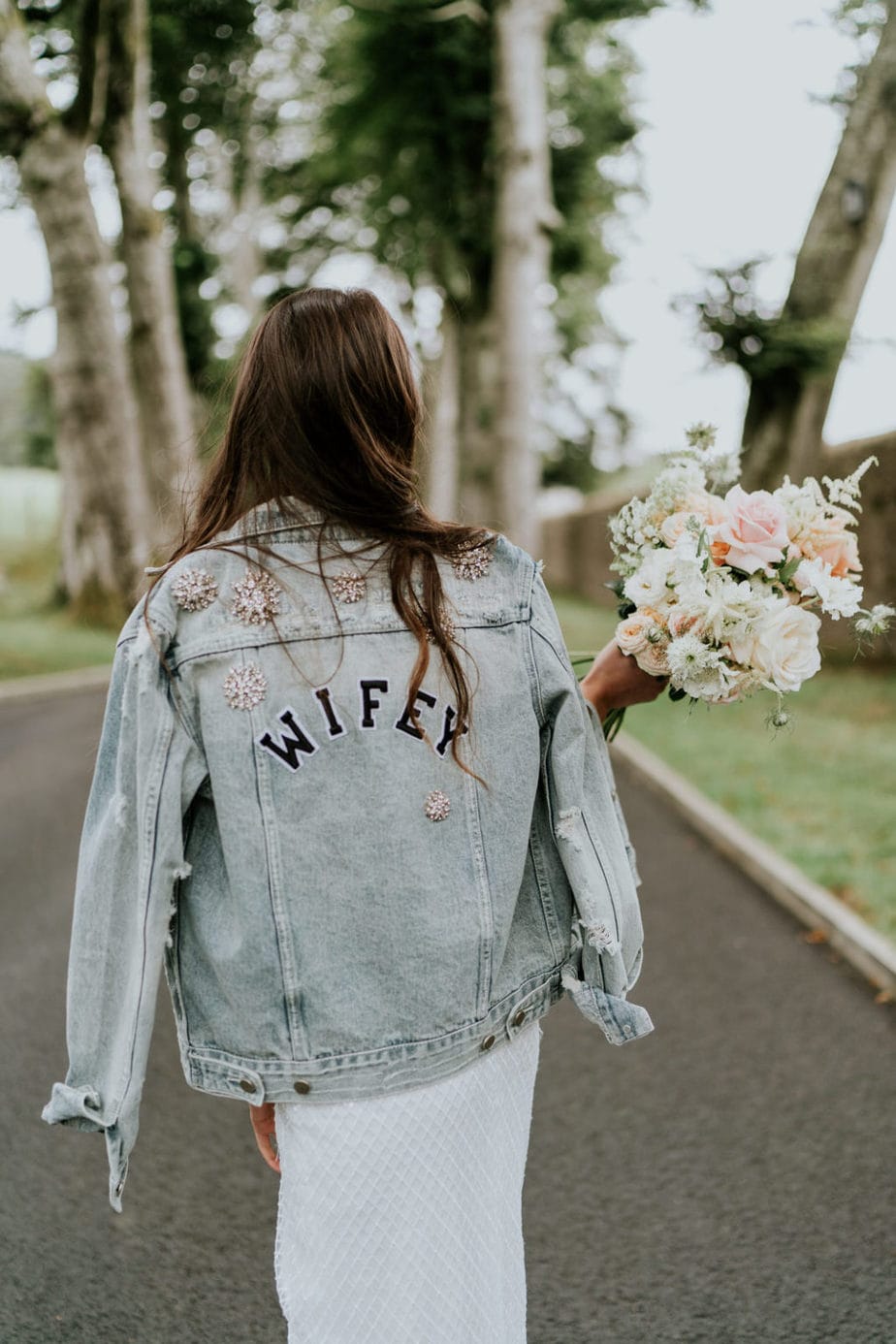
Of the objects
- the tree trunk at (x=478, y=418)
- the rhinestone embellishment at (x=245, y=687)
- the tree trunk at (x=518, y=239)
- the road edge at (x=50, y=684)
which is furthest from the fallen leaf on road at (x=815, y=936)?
the tree trunk at (x=478, y=418)

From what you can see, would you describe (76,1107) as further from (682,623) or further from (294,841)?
(682,623)

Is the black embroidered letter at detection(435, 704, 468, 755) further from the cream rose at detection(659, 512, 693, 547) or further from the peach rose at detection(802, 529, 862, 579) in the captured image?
the peach rose at detection(802, 529, 862, 579)

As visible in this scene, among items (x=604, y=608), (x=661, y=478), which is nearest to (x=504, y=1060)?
(x=661, y=478)

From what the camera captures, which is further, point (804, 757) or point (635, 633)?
point (804, 757)

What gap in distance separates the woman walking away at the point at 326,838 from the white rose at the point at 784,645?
18.0 inches

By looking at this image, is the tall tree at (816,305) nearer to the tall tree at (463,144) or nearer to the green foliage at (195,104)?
the tall tree at (463,144)

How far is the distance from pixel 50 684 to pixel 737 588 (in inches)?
493

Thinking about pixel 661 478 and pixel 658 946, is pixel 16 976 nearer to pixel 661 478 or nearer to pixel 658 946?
pixel 658 946

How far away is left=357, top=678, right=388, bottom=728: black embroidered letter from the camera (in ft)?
5.63

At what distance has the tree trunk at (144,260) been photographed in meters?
16.3

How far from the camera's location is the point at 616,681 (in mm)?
2156

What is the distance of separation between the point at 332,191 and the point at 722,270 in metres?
17.2

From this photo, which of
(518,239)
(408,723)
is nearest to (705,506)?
(408,723)

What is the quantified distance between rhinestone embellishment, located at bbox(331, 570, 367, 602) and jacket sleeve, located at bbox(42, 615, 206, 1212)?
263 millimetres
